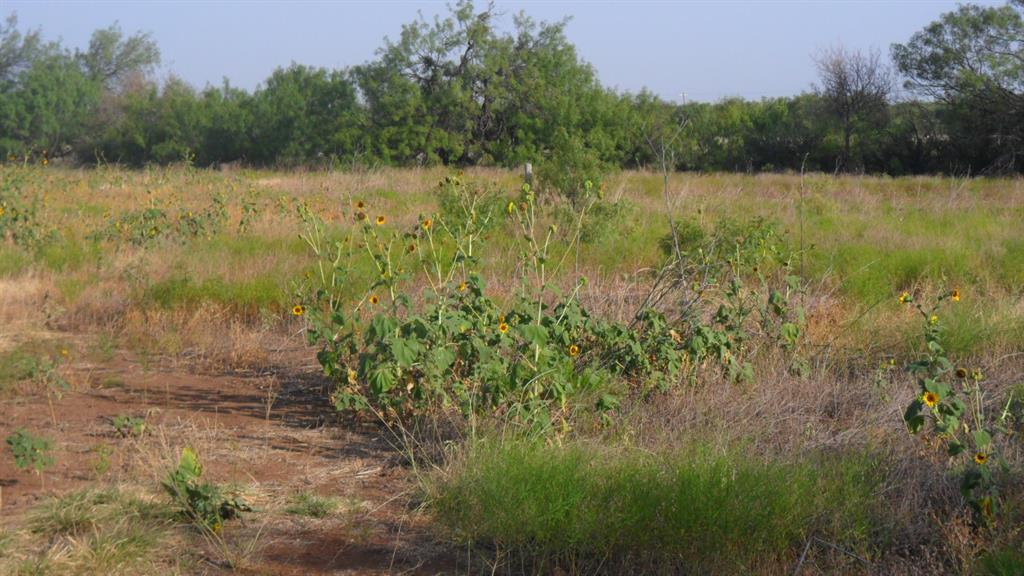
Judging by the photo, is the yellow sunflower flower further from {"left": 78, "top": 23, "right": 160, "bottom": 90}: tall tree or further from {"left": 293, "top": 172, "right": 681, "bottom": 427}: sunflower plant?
{"left": 78, "top": 23, "right": 160, "bottom": 90}: tall tree

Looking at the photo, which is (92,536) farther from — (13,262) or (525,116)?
(525,116)

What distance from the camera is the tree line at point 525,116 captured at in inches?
1136

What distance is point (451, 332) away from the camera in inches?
211

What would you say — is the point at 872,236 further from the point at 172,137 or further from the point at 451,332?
the point at 172,137

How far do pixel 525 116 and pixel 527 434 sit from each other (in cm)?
2508

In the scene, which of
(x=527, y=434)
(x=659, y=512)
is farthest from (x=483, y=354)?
(x=659, y=512)

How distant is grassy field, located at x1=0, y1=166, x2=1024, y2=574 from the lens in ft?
12.7

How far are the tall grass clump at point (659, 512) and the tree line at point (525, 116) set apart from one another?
72.2 feet

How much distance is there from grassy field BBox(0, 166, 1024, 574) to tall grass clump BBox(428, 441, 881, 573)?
0.01 metres

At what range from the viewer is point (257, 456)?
5121 mm

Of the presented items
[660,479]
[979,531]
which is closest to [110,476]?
[660,479]

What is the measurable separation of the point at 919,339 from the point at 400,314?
11.3 ft

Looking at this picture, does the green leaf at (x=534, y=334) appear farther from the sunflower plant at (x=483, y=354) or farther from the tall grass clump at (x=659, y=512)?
the tall grass clump at (x=659, y=512)

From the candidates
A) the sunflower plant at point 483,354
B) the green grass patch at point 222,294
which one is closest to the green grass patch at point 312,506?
the sunflower plant at point 483,354
